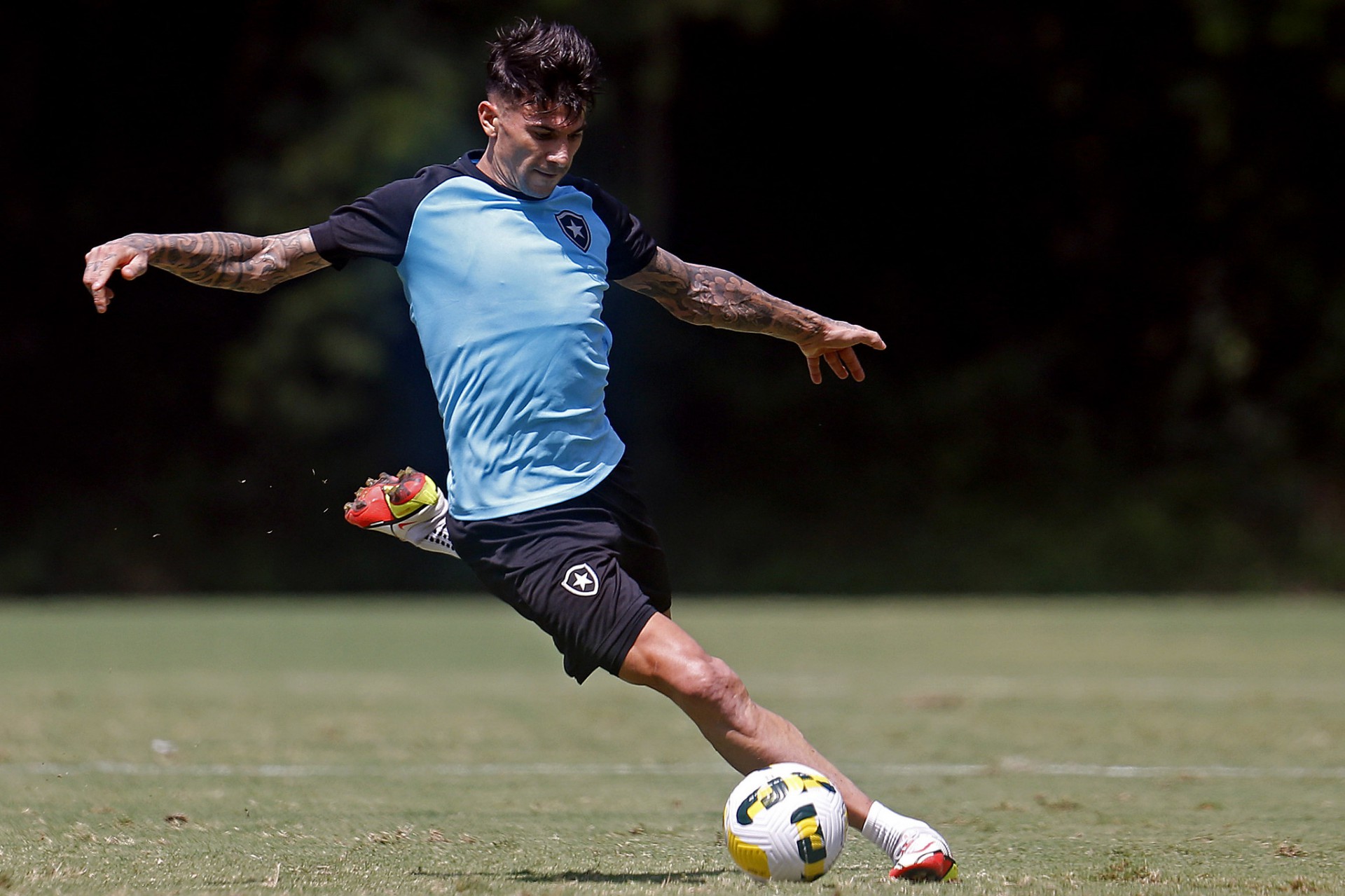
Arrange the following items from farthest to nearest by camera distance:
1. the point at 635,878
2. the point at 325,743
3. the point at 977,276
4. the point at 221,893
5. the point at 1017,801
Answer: the point at 977,276 < the point at 325,743 < the point at 1017,801 < the point at 635,878 < the point at 221,893

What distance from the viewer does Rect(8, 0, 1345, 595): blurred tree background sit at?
21531mm

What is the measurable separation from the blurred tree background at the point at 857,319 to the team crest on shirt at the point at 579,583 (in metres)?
16.2

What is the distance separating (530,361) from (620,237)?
0.59 metres

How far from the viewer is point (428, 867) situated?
5031 millimetres

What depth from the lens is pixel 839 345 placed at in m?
5.52

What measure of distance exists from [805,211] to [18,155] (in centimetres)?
967

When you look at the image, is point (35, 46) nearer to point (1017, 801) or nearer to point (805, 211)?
point (805, 211)

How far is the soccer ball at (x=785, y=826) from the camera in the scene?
461cm

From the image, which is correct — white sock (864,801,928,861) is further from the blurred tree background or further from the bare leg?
the blurred tree background

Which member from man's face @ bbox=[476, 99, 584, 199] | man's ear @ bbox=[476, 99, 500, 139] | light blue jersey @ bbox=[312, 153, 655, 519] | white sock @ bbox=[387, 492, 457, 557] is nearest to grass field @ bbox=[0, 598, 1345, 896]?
white sock @ bbox=[387, 492, 457, 557]

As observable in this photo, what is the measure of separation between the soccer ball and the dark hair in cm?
188

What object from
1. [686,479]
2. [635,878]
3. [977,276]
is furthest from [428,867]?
[977,276]

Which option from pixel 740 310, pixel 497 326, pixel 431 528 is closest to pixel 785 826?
pixel 431 528

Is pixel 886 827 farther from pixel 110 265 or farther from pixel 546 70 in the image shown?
pixel 110 265
